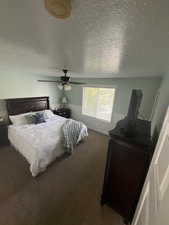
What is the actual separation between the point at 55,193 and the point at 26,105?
9.75 ft

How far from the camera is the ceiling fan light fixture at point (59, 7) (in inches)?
17.7

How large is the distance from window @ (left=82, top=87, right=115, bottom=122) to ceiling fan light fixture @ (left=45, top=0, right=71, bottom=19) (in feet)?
11.4

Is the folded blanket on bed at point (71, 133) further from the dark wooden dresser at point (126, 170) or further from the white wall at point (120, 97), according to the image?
the dark wooden dresser at point (126, 170)

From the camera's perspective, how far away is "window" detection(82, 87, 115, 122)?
396 centimetres

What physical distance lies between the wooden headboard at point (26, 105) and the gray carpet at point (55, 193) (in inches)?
53.1

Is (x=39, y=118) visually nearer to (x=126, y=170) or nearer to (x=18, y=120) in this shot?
(x=18, y=120)

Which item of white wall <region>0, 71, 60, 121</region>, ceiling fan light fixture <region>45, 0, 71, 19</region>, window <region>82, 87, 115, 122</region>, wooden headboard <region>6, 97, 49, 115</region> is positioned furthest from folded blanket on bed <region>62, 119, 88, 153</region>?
ceiling fan light fixture <region>45, 0, 71, 19</region>

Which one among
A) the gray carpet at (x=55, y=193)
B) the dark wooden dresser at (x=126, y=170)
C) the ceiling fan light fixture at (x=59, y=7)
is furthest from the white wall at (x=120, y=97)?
the ceiling fan light fixture at (x=59, y=7)

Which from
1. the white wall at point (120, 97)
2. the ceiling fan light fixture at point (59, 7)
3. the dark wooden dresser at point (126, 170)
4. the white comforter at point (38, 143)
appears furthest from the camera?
the white wall at point (120, 97)

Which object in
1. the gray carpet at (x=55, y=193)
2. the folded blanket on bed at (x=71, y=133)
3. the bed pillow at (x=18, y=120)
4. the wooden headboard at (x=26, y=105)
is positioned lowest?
the gray carpet at (x=55, y=193)

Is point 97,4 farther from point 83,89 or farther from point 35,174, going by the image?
point 83,89

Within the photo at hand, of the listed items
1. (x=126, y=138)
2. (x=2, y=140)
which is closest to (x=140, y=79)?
(x=126, y=138)

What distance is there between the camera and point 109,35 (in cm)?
80

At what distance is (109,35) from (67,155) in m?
2.70
